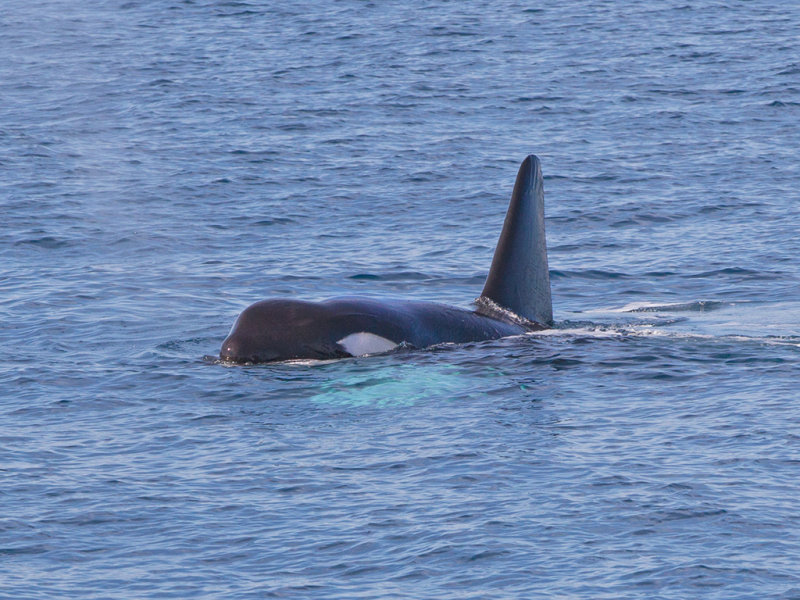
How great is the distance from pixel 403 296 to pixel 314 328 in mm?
4770

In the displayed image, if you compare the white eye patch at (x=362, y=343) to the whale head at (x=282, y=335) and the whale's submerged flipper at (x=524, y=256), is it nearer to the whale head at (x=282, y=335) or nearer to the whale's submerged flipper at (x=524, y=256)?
the whale head at (x=282, y=335)

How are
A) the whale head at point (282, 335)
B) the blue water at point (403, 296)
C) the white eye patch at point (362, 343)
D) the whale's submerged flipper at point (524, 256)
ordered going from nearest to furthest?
the blue water at point (403, 296) < the whale head at point (282, 335) < the white eye patch at point (362, 343) < the whale's submerged flipper at point (524, 256)

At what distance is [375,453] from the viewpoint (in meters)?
13.0

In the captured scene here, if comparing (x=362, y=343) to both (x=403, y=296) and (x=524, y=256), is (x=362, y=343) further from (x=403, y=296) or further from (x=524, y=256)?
(x=403, y=296)

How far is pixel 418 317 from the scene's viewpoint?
16797mm

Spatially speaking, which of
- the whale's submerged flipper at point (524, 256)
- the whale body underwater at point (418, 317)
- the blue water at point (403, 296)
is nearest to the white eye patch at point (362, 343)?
the whale body underwater at point (418, 317)

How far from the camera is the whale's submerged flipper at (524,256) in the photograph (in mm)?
17578

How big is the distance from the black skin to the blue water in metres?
0.28

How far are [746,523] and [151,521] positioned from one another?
4829 millimetres

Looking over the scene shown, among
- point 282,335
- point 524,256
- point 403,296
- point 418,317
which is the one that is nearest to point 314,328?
point 282,335

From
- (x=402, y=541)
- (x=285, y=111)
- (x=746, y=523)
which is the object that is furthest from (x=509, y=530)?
(x=285, y=111)

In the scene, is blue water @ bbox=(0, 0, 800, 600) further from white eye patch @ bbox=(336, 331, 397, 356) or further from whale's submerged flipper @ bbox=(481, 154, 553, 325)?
whale's submerged flipper @ bbox=(481, 154, 553, 325)

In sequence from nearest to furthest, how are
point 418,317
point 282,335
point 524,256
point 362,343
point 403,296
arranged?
point 282,335 < point 362,343 < point 418,317 < point 524,256 < point 403,296

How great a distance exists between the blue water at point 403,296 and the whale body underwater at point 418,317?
0.31m
